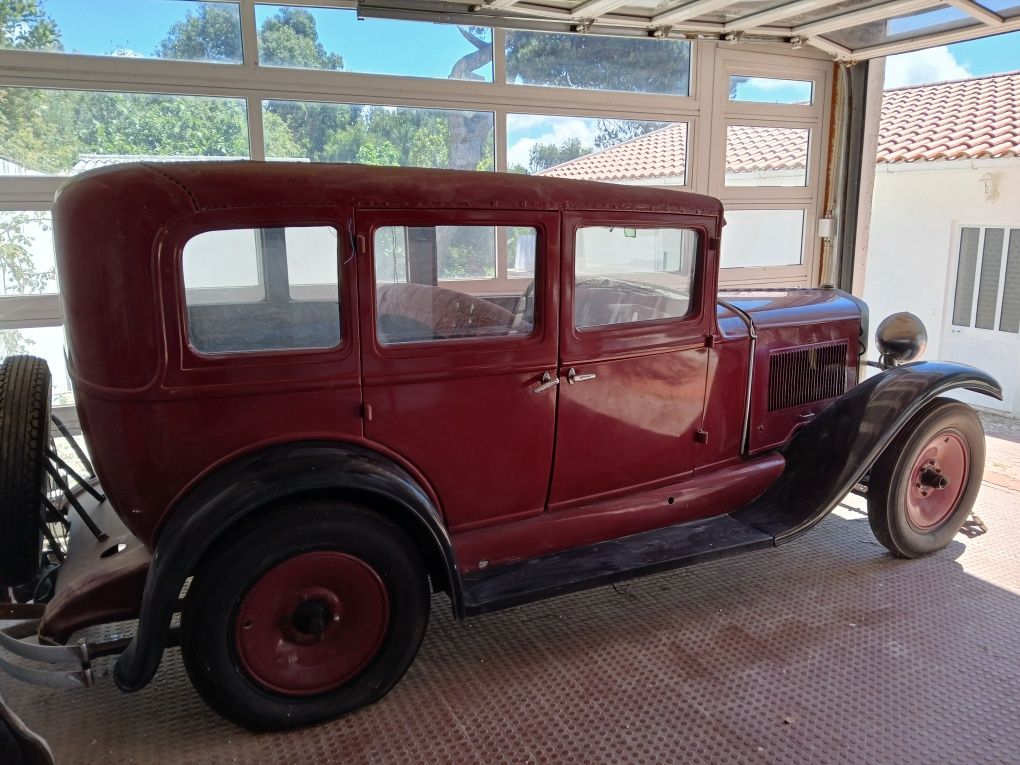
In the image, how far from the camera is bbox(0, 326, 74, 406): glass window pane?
4438 millimetres

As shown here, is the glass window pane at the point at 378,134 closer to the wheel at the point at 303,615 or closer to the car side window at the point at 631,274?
the car side window at the point at 631,274

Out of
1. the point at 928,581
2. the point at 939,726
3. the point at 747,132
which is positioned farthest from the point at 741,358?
A: the point at 747,132

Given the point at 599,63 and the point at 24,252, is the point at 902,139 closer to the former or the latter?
the point at 599,63

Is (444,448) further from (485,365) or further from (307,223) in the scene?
(307,223)

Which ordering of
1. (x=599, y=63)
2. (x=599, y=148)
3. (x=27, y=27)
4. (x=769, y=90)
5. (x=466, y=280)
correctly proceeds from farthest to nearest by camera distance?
1. (x=769, y=90)
2. (x=599, y=148)
3. (x=599, y=63)
4. (x=27, y=27)
5. (x=466, y=280)

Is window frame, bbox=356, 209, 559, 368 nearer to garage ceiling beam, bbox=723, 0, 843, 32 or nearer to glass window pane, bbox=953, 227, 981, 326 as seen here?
garage ceiling beam, bbox=723, 0, 843, 32

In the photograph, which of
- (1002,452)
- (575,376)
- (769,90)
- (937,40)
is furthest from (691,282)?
(1002,452)

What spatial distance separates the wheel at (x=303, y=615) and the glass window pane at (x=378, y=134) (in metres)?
3.29

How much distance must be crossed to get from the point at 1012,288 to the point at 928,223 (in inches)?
52.4

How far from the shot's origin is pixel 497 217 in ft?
8.65

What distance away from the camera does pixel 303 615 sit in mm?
2393

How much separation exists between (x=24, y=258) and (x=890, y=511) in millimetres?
5071

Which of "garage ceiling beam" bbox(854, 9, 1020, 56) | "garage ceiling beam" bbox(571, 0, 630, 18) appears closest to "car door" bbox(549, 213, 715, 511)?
"garage ceiling beam" bbox(571, 0, 630, 18)

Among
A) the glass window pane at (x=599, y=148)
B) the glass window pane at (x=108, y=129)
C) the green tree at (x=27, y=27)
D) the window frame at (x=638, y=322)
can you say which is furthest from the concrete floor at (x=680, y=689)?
the green tree at (x=27, y=27)
